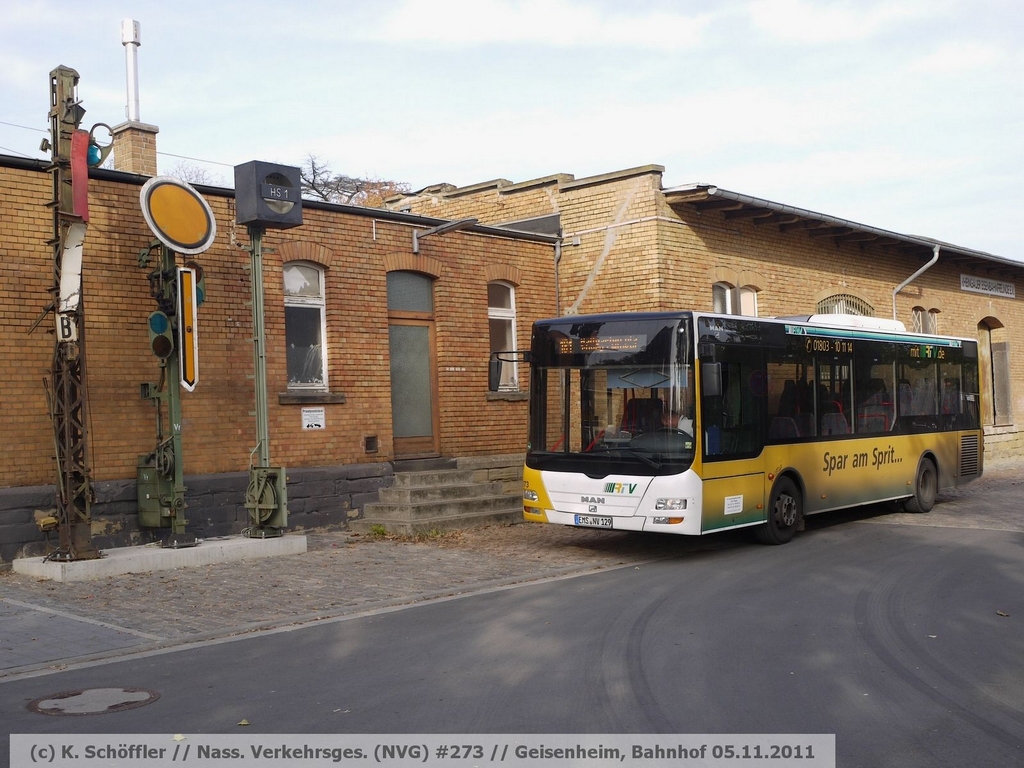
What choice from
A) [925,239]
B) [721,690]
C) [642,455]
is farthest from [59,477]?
[925,239]

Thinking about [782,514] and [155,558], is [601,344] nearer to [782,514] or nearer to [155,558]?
[782,514]

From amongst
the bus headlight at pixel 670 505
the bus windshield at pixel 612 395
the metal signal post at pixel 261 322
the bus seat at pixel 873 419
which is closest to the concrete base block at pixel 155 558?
the metal signal post at pixel 261 322

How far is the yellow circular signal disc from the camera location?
486 inches

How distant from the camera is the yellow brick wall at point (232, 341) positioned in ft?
40.9

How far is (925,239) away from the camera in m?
24.6

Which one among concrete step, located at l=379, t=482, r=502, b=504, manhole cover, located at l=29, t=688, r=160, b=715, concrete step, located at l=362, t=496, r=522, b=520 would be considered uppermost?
concrete step, located at l=379, t=482, r=502, b=504

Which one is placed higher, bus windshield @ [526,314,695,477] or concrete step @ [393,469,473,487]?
bus windshield @ [526,314,695,477]

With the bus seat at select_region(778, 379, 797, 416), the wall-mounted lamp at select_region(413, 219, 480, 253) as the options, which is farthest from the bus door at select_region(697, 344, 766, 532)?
the wall-mounted lamp at select_region(413, 219, 480, 253)

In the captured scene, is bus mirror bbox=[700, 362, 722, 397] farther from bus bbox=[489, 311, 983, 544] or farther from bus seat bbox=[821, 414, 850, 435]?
bus seat bbox=[821, 414, 850, 435]

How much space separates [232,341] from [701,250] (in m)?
9.09

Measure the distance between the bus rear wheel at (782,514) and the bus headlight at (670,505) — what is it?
195 centimetres

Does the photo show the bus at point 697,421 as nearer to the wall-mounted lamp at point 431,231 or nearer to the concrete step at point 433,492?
the concrete step at point 433,492

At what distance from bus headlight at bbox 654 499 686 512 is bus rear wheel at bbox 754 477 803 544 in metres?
1.95

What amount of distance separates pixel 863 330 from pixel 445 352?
654cm
